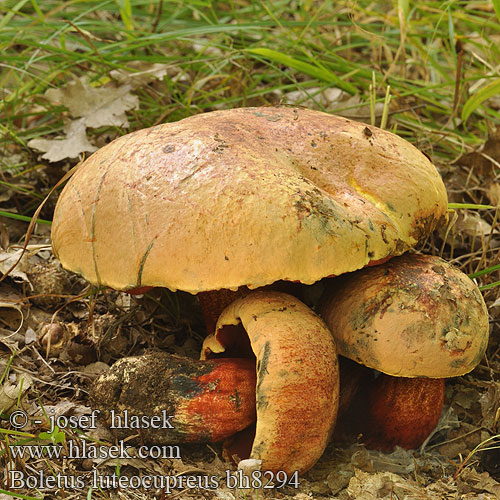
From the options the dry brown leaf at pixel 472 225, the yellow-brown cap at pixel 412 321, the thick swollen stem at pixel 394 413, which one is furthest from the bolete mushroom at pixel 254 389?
the dry brown leaf at pixel 472 225

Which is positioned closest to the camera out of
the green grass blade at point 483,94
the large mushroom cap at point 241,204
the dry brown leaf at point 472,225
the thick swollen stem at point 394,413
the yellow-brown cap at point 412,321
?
the large mushroom cap at point 241,204

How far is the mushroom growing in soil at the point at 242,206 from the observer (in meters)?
1.68

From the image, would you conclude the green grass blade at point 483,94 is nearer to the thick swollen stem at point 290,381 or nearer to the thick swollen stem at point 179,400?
the thick swollen stem at point 290,381

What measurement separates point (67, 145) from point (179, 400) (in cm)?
155

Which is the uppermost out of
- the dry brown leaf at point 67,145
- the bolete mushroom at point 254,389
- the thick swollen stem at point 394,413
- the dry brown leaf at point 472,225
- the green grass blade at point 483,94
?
the green grass blade at point 483,94

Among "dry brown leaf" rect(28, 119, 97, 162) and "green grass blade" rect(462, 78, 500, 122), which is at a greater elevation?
"green grass blade" rect(462, 78, 500, 122)

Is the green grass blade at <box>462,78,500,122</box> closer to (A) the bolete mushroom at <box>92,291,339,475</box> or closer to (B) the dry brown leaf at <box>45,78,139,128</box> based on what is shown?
(A) the bolete mushroom at <box>92,291,339,475</box>

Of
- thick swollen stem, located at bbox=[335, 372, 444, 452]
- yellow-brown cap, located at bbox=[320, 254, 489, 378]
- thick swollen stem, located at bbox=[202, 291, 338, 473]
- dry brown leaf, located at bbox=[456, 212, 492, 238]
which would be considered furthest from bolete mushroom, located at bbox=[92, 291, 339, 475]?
dry brown leaf, located at bbox=[456, 212, 492, 238]

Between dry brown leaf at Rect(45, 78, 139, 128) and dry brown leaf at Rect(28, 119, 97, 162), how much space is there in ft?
0.22

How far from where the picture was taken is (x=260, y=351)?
5.65 feet

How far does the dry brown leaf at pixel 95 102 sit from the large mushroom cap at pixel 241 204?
104 cm

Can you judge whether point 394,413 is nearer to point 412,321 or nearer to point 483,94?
point 412,321

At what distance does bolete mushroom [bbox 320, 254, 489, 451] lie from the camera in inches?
70.5

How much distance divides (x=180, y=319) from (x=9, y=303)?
635 mm
